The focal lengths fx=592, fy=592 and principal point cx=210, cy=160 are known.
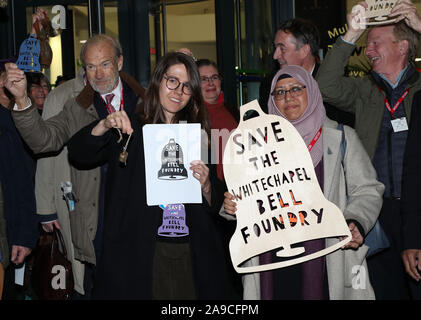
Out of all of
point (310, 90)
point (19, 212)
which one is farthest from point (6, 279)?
point (310, 90)

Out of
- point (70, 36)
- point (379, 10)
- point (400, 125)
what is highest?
point (70, 36)

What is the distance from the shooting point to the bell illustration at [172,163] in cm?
252

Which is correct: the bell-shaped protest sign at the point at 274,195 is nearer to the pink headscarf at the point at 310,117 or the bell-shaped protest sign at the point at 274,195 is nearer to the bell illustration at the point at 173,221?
the pink headscarf at the point at 310,117

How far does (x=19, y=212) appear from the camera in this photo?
327 centimetres

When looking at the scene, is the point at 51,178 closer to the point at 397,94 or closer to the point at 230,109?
the point at 230,109

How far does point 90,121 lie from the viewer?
3.17 meters

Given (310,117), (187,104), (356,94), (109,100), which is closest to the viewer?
(310,117)

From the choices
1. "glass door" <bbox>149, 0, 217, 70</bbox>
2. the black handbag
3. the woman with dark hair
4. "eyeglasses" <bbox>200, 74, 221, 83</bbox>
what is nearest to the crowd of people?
the woman with dark hair

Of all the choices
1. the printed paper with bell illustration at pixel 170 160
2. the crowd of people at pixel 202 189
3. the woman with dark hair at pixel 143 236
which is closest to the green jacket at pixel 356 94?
the crowd of people at pixel 202 189

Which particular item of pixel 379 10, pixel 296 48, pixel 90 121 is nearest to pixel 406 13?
pixel 379 10

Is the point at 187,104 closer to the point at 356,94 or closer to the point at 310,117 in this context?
the point at 310,117

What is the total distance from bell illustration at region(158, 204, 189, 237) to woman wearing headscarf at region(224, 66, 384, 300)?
202mm

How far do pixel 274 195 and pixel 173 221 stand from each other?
0.46 metres
